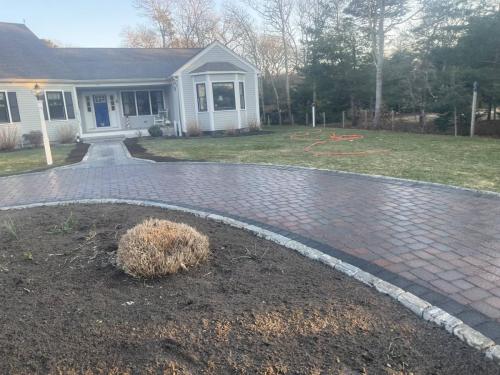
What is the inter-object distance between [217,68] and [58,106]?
797 cm

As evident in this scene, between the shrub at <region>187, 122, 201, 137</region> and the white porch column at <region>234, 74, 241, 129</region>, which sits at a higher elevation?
the white porch column at <region>234, 74, 241, 129</region>

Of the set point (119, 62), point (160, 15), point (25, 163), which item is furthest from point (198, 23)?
point (25, 163)

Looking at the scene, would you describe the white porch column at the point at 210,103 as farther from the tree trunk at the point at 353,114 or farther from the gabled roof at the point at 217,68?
the tree trunk at the point at 353,114

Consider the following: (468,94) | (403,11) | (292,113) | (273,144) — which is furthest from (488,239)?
(292,113)

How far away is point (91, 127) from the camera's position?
2166cm

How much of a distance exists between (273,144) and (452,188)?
335 inches

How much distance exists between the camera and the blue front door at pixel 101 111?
71.8 ft

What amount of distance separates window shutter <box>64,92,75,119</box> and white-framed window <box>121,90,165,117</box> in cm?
349

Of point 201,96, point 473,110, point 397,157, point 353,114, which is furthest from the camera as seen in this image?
point 353,114

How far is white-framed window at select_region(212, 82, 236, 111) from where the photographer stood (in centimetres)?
1959

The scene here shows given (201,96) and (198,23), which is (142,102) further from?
(198,23)

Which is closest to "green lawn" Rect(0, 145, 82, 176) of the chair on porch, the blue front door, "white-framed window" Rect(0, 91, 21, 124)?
"white-framed window" Rect(0, 91, 21, 124)

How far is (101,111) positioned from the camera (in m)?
22.0

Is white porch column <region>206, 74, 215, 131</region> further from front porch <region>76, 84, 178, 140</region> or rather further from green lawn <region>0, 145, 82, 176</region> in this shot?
green lawn <region>0, 145, 82, 176</region>
